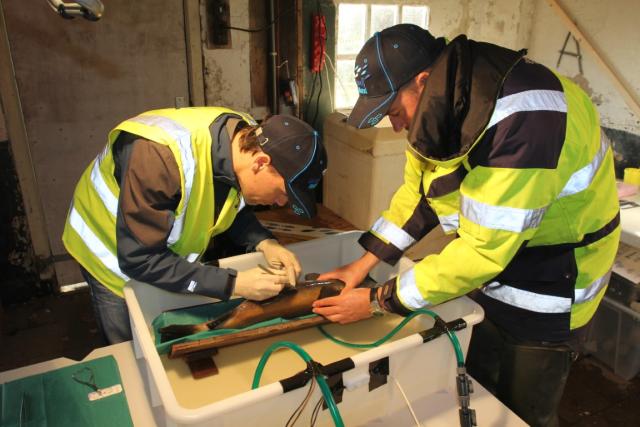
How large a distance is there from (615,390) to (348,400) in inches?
64.3

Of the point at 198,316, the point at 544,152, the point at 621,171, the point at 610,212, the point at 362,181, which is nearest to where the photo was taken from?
the point at 544,152

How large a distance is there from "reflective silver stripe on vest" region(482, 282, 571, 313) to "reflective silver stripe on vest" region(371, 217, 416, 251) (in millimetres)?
275

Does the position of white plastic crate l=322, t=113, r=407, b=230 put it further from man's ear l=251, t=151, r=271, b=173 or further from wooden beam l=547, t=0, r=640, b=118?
wooden beam l=547, t=0, r=640, b=118

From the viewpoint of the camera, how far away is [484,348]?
126cm

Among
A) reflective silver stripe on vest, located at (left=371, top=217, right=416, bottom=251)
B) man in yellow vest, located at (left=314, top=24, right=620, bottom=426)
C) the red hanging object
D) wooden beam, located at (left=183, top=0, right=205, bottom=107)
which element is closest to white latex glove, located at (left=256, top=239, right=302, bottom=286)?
man in yellow vest, located at (left=314, top=24, right=620, bottom=426)

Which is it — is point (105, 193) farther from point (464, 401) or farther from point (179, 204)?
point (464, 401)

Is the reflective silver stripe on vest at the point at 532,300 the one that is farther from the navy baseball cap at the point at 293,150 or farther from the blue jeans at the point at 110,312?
the blue jeans at the point at 110,312

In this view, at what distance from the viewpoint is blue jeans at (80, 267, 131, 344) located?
129cm

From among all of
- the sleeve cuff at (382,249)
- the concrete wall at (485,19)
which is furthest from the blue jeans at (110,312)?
the concrete wall at (485,19)

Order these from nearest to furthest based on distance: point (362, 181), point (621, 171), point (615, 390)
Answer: point (615, 390), point (362, 181), point (621, 171)

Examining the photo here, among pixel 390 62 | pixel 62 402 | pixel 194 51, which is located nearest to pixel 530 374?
pixel 390 62

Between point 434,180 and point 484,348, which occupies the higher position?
point 434,180

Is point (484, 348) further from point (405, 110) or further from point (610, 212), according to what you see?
point (405, 110)

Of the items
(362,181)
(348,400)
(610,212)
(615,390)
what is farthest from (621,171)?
Result: (348,400)
